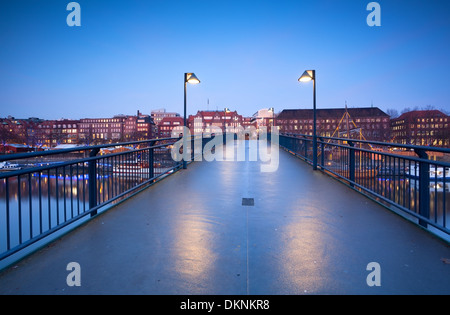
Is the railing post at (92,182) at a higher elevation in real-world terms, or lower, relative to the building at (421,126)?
lower

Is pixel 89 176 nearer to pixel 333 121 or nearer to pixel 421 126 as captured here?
pixel 333 121

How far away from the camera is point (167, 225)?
4168 mm

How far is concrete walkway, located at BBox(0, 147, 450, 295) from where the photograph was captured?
8.26ft

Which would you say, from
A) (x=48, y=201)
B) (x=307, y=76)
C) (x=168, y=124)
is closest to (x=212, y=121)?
(x=168, y=124)

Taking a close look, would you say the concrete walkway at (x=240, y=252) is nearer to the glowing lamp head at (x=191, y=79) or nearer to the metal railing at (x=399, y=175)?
the metal railing at (x=399, y=175)

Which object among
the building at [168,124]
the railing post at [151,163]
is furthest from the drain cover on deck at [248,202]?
the building at [168,124]

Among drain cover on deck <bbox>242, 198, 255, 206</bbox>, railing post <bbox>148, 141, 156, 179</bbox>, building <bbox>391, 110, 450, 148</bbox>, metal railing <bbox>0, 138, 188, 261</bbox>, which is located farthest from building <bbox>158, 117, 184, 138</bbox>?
drain cover on deck <bbox>242, 198, 255, 206</bbox>

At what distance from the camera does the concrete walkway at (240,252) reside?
2518 mm

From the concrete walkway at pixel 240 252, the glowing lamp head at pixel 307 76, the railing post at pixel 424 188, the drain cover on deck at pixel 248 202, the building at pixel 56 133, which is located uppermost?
the building at pixel 56 133

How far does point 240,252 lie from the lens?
10.5 ft

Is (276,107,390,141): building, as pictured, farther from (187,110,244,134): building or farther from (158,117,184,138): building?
(158,117,184,138): building

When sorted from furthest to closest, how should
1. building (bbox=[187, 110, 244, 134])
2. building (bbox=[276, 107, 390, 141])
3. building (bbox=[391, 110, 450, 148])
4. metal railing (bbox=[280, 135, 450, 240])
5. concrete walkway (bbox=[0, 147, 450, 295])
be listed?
building (bbox=[187, 110, 244, 134]) → building (bbox=[276, 107, 390, 141]) → building (bbox=[391, 110, 450, 148]) → metal railing (bbox=[280, 135, 450, 240]) → concrete walkway (bbox=[0, 147, 450, 295])
